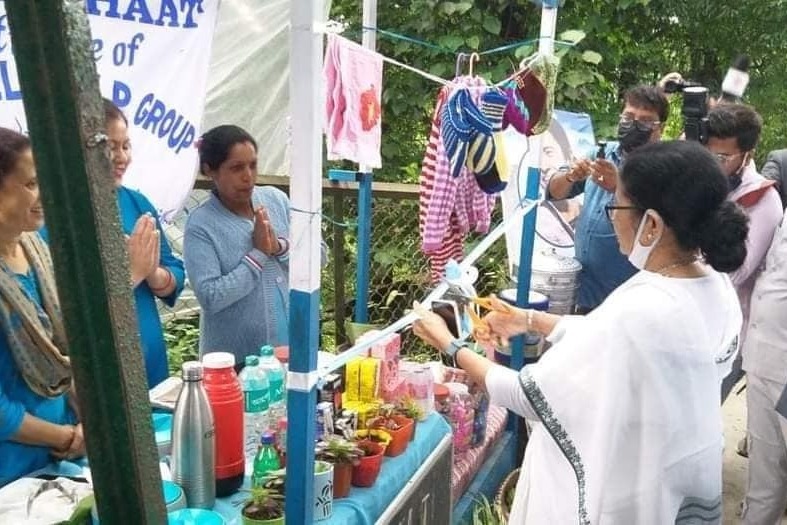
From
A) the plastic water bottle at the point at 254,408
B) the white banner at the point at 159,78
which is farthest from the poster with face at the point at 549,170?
the plastic water bottle at the point at 254,408

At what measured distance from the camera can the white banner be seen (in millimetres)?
2648

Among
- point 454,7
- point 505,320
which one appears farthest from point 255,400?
point 454,7

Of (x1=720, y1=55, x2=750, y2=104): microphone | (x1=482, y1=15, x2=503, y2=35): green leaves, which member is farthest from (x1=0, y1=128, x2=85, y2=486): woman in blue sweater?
(x1=482, y1=15, x2=503, y2=35): green leaves

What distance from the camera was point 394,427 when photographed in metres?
2.03

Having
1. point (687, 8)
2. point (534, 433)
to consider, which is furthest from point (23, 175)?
point (687, 8)

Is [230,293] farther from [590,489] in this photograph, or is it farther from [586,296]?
[586,296]

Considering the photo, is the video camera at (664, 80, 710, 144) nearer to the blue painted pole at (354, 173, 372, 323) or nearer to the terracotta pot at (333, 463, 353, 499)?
the blue painted pole at (354, 173, 372, 323)

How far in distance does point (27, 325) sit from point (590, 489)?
52.9 inches

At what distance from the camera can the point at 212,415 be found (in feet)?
4.99

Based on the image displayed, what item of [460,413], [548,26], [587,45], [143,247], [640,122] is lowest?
[460,413]

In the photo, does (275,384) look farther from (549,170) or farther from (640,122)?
(549,170)

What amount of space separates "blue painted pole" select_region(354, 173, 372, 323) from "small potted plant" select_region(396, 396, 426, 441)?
1094 mm

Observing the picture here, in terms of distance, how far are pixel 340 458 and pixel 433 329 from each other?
1.49 ft

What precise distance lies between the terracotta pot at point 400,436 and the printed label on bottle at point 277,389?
0.98ft
